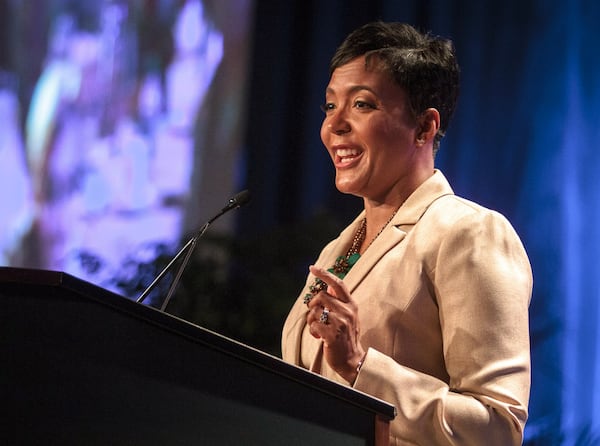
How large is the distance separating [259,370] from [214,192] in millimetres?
3322

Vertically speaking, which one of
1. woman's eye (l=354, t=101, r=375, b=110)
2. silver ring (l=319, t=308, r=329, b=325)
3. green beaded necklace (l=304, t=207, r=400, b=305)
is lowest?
silver ring (l=319, t=308, r=329, b=325)

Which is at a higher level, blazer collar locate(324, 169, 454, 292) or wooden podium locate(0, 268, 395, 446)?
blazer collar locate(324, 169, 454, 292)

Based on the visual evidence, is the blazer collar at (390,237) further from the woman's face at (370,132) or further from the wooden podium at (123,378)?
the wooden podium at (123,378)

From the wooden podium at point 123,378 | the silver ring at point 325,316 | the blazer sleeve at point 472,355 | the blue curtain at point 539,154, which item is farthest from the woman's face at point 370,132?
the blue curtain at point 539,154

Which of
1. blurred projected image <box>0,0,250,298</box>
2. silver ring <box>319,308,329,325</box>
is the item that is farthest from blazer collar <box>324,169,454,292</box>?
blurred projected image <box>0,0,250,298</box>

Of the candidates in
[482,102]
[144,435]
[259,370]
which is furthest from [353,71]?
[482,102]

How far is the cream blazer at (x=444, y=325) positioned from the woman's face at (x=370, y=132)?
0.08m

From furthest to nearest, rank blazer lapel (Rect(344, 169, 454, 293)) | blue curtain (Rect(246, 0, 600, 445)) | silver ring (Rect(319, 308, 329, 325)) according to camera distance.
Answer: blue curtain (Rect(246, 0, 600, 445)) < blazer lapel (Rect(344, 169, 454, 293)) < silver ring (Rect(319, 308, 329, 325))

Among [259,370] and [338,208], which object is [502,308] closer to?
[259,370]

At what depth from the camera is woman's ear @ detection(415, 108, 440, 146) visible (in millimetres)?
1936

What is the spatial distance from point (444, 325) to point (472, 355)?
94 mm

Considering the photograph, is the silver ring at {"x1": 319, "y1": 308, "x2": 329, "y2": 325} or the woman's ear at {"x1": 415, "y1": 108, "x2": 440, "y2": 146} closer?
the silver ring at {"x1": 319, "y1": 308, "x2": 329, "y2": 325}

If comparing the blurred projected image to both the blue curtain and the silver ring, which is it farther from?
the silver ring

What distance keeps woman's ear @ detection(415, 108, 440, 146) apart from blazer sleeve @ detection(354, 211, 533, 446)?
257 millimetres
